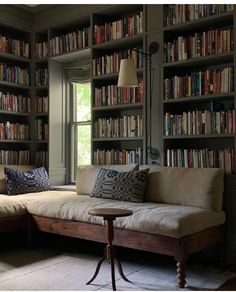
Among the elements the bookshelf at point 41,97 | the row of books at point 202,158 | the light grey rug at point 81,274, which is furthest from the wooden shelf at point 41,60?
the light grey rug at point 81,274

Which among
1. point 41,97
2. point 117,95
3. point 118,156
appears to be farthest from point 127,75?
point 41,97

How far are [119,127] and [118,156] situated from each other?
34 centimetres

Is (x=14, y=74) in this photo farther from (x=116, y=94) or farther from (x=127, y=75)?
(x=127, y=75)

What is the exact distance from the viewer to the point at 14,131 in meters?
4.91

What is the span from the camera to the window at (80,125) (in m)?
5.02

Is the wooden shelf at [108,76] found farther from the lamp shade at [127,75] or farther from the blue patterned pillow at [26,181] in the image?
the blue patterned pillow at [26,181]

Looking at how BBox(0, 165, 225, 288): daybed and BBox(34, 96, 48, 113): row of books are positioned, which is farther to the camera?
BBox(34, 96, 48, 113): row of books

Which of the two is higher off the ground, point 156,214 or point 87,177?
point 87,177

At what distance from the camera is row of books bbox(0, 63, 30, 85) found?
15.6 feet

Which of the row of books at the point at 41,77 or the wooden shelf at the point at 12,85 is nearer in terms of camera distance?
the wooden shelf at the point at 12,85

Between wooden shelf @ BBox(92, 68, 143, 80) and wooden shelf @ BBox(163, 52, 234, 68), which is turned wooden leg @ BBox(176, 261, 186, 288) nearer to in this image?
wooden shelf @ BBox(163, 52, 234, 68)

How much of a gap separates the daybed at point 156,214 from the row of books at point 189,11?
1.50 m

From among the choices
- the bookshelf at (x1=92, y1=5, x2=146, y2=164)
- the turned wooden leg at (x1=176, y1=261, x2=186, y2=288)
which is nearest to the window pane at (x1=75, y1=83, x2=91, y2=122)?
the bookshelf at (x1=92, y1=5, x2=146, y2=164)

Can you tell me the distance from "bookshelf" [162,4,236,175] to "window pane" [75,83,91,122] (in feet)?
4.90
